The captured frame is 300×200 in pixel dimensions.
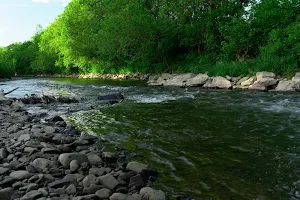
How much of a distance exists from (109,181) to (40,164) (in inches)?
71.7

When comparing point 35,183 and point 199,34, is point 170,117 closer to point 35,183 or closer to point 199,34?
point 35,183

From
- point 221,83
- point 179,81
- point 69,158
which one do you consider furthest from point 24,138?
point 179,81

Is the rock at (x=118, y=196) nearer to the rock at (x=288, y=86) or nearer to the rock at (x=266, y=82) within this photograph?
the rock at (x=288, y=86)

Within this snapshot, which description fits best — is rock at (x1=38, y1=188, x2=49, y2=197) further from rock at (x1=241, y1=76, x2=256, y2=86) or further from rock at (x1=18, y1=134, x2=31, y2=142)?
A: rock at (x1=241, y1=76, x2=256, y2=86)

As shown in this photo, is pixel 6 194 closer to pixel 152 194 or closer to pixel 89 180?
pixel 89 180

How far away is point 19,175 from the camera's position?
583 cm

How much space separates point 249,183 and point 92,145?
462cm

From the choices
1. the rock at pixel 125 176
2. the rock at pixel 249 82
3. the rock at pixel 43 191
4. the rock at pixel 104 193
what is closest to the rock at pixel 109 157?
the rock at pixel 125 176

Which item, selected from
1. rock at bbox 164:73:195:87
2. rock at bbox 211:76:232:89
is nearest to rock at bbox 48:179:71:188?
rock at bbox 211:76:232:89

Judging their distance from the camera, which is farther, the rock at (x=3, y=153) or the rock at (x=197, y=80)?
the rock at (x=197, y=80)

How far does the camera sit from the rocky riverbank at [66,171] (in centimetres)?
522

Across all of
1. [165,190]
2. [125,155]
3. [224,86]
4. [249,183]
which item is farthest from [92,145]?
[224,86]

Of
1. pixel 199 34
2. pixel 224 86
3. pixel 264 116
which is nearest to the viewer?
pixel 264 116

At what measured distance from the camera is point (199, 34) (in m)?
35.3
